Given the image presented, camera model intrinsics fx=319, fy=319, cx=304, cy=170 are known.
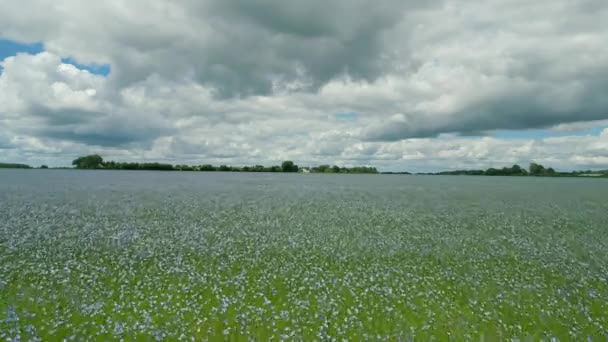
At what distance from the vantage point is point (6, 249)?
60.7 feet

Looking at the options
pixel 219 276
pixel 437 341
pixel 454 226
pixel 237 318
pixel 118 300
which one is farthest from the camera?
pixel 454 226

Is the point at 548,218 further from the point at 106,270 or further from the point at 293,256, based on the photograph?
the point at 106,270

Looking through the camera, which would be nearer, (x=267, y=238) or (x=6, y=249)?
(x=6, y=249)

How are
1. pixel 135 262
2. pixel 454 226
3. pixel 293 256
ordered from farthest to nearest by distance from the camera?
1. pixel 454 226
2. pixel 293 256
3. pixel 135 262

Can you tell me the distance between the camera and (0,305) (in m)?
11.2

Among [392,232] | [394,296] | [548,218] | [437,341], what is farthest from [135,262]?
[548,218]

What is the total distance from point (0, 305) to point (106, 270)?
14.1 feet

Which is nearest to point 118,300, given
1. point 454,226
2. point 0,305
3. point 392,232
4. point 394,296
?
point 0,305

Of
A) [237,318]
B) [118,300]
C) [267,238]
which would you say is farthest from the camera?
[267,238]

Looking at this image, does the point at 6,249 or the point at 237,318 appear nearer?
the point at 237,318

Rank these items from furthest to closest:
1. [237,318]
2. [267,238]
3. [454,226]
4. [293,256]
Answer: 1. [454,226]
2. [267,238]
3. [293,256]
4. [237,318]

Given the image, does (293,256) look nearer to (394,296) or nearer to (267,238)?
(267,238)

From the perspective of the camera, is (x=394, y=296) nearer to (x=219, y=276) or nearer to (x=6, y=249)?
(x=219, y=276)

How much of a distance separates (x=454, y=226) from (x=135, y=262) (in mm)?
26101
